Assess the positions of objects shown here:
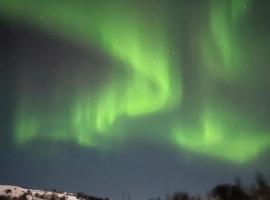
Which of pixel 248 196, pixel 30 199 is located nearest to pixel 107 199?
pixel 30 199

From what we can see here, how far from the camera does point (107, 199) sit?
582 feet

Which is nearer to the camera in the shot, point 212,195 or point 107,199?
point 212,195

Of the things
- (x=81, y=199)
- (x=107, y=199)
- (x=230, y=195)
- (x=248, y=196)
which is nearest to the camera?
(x=248, y=196)

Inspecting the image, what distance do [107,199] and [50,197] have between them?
29.9 metres

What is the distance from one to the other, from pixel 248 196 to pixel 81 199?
A: 11180cm

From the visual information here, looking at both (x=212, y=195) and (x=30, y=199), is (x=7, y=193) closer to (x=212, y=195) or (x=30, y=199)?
(x=30, y=199)

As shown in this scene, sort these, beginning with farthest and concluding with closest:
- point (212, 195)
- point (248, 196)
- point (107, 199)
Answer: point (107, 199), point (212, 195), point (248, 196)

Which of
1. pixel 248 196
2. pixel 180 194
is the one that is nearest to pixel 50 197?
pixel 180 194

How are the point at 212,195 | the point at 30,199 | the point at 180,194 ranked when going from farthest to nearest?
the point at 30,199 → the point at 180,194 → the point at 212,195

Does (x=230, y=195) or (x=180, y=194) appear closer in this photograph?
(x=230, y=195)

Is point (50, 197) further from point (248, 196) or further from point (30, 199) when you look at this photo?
point (248, 196)

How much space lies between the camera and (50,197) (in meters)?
181

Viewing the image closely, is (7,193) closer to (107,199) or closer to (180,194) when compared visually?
(107,199)

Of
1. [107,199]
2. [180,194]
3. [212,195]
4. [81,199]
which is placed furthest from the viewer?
[81,199]
